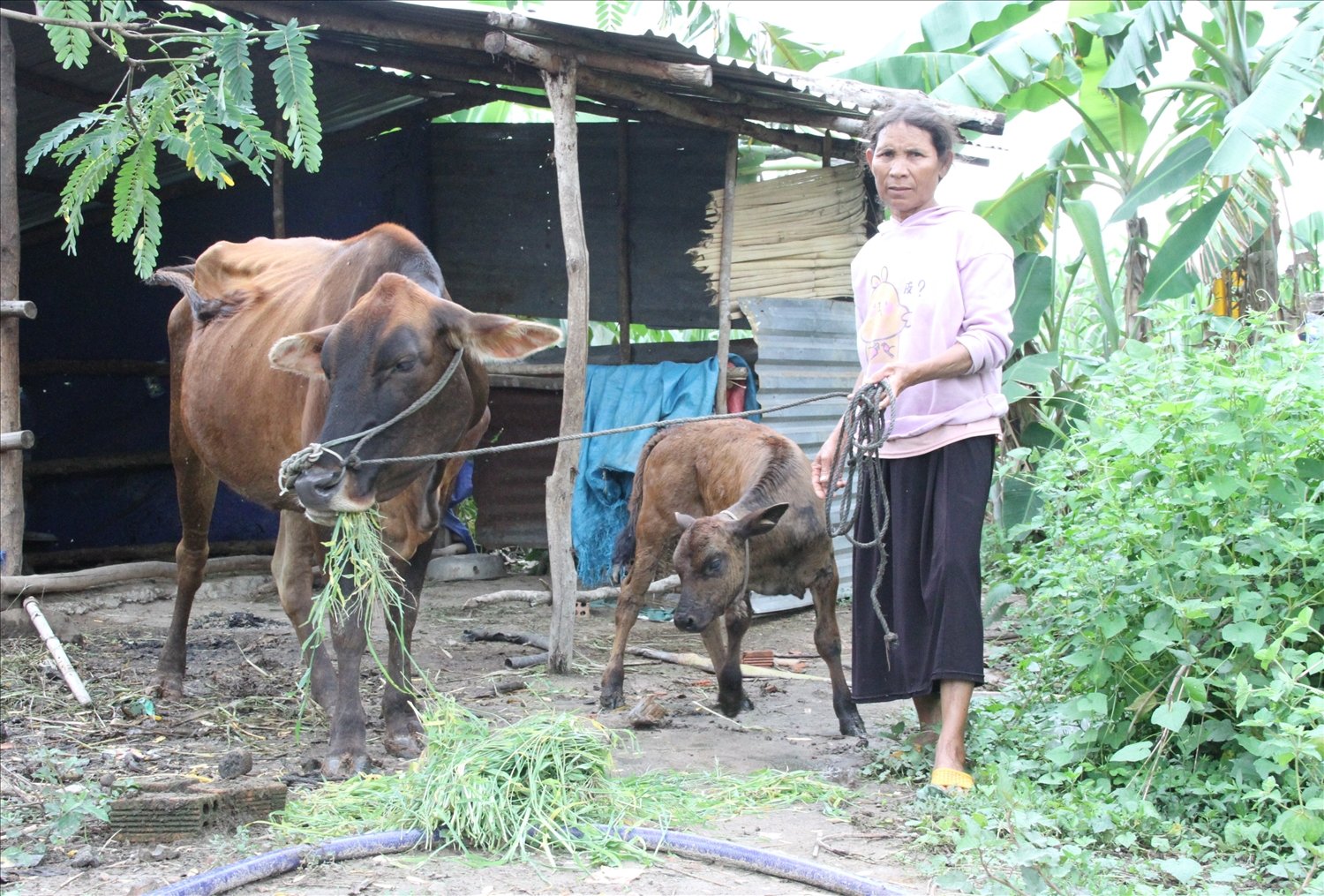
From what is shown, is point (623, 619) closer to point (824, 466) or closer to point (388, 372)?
point (824, 466)

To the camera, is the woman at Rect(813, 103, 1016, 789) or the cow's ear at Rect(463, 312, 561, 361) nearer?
the woman at Rect(813, 103, 1016, 789)

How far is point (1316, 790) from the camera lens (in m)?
3.35

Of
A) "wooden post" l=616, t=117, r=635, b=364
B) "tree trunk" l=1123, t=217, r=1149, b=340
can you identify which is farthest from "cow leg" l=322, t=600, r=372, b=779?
"tree trunk" l=1123, t=217, r=1149, b=340

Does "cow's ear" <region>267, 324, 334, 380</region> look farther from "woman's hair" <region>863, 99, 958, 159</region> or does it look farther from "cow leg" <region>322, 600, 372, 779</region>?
"woman's hair" <region>863, 99, 958, 159</region>

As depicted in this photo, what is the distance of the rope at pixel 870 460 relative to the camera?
13.1ft

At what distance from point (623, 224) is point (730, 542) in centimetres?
512

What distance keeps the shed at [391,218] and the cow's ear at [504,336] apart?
173 inches

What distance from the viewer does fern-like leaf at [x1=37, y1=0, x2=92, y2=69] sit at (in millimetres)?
2795

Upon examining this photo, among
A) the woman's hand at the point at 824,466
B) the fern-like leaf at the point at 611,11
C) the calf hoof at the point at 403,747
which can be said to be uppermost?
the fern-like leaf at the point at 611,11

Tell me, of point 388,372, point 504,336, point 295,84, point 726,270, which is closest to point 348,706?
point 388,372

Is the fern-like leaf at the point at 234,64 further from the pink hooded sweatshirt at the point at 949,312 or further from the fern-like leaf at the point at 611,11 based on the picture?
the fern-like leaf at the point at 611,11

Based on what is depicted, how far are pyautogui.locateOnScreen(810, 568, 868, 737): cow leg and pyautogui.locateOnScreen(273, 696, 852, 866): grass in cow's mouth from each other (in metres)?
1.30

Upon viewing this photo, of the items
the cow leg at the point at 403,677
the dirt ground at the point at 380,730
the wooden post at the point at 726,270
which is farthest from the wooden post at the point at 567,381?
the wooden post at the point at 726,270

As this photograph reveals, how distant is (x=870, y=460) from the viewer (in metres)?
4.21
